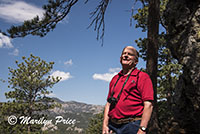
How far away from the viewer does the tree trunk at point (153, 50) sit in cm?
636

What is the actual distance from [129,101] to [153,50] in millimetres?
4701

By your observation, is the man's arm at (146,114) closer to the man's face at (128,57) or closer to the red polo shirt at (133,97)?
the red polo shirt at (133,97)

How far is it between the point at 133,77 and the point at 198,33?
16.4 ft

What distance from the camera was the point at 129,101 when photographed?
233 cm

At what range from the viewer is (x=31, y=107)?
87.7 ft

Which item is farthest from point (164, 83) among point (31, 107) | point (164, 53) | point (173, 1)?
point (31, 107)

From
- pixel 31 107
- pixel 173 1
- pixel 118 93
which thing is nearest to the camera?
pixel 118 93

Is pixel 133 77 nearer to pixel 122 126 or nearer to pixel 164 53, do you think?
pixel 122 126

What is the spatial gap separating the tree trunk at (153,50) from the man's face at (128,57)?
403 centimetres

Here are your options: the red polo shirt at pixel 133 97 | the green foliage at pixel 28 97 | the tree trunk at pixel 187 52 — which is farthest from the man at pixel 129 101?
the green foliage at pixel 28 97

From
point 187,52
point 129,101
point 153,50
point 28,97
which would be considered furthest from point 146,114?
point 28,97

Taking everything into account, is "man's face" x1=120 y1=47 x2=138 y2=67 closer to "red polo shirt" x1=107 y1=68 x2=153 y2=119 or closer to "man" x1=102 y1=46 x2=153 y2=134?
"man" x1=102 y1=46 x2=153 y2=134

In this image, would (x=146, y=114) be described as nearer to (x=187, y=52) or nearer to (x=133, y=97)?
(x=133, y=97)

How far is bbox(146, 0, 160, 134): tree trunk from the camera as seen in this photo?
6.36 meters
